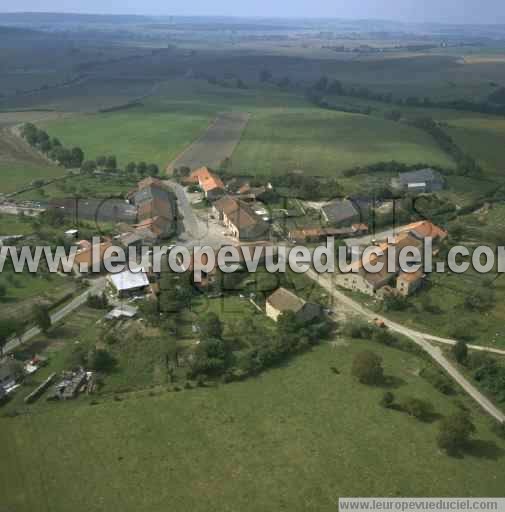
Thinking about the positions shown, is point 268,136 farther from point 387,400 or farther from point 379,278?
point 387,400

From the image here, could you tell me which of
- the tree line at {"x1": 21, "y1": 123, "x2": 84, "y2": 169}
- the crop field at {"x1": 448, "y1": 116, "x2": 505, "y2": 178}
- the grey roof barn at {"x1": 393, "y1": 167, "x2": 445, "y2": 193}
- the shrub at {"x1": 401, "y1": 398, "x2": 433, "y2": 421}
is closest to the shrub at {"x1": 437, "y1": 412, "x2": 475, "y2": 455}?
the shrub at {"x1": 401, "y1": 398, "x2": 433, "y2": 421}

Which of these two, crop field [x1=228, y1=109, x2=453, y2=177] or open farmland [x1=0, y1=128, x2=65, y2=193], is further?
crop field [x1=228, y1=109, x2=453, y2=177]

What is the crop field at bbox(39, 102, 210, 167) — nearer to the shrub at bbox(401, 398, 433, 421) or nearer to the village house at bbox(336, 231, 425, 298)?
the village house at bbox(336, 231, 425, 298)

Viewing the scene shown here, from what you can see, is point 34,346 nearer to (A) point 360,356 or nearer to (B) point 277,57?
(A) point 360,356

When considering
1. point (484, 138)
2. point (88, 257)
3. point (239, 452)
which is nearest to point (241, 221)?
point (88, 257)

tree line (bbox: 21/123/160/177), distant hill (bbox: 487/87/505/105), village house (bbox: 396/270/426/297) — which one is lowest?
village house (bbox: 396/270/426/297)

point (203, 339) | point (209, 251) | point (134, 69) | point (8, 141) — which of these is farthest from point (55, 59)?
point (203, 339)

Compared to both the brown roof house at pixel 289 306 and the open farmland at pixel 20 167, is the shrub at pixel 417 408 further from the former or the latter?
the open farmland at pixel 20 167
